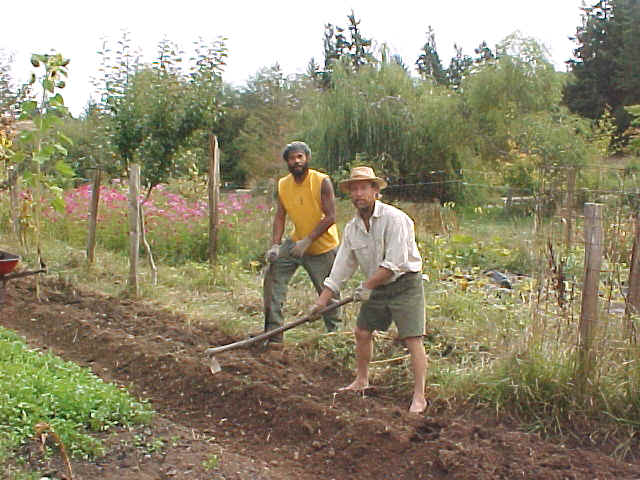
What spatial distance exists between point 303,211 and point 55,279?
4.13 m

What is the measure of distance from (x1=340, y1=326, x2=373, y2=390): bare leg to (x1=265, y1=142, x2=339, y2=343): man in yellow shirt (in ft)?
3.22

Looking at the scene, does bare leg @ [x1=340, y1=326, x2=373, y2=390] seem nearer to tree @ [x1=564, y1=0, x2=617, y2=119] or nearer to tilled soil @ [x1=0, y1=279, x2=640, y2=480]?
tilled soil @ [x1=0, y1=279, x2=640, y2=480]

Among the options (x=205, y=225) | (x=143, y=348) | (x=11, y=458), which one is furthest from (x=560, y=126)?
(x=11, y=458)

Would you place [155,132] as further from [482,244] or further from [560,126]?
[560,126]

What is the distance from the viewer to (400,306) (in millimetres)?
4543

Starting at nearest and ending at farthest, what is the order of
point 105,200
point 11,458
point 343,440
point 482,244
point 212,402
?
point 11,458 < point 343,440 < point 212,402 < point 482,244 < point 105,200

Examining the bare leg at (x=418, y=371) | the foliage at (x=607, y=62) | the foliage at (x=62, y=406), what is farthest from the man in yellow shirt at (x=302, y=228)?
the foliage at (x=607, y=62)

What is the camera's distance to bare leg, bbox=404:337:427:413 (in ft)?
14.7

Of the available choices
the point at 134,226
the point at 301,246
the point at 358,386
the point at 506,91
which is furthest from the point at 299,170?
the point at 506,91

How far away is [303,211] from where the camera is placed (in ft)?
18.6

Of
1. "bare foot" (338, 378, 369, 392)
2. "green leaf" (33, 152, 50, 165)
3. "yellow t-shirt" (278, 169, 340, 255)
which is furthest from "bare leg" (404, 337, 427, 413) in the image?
"green leaf" (33, 152, 50, 165)

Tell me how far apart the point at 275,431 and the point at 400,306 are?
3.57ft

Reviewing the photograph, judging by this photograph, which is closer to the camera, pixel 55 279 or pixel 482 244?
pixel 55 279

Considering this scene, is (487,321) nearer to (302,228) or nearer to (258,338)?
(302,228)
